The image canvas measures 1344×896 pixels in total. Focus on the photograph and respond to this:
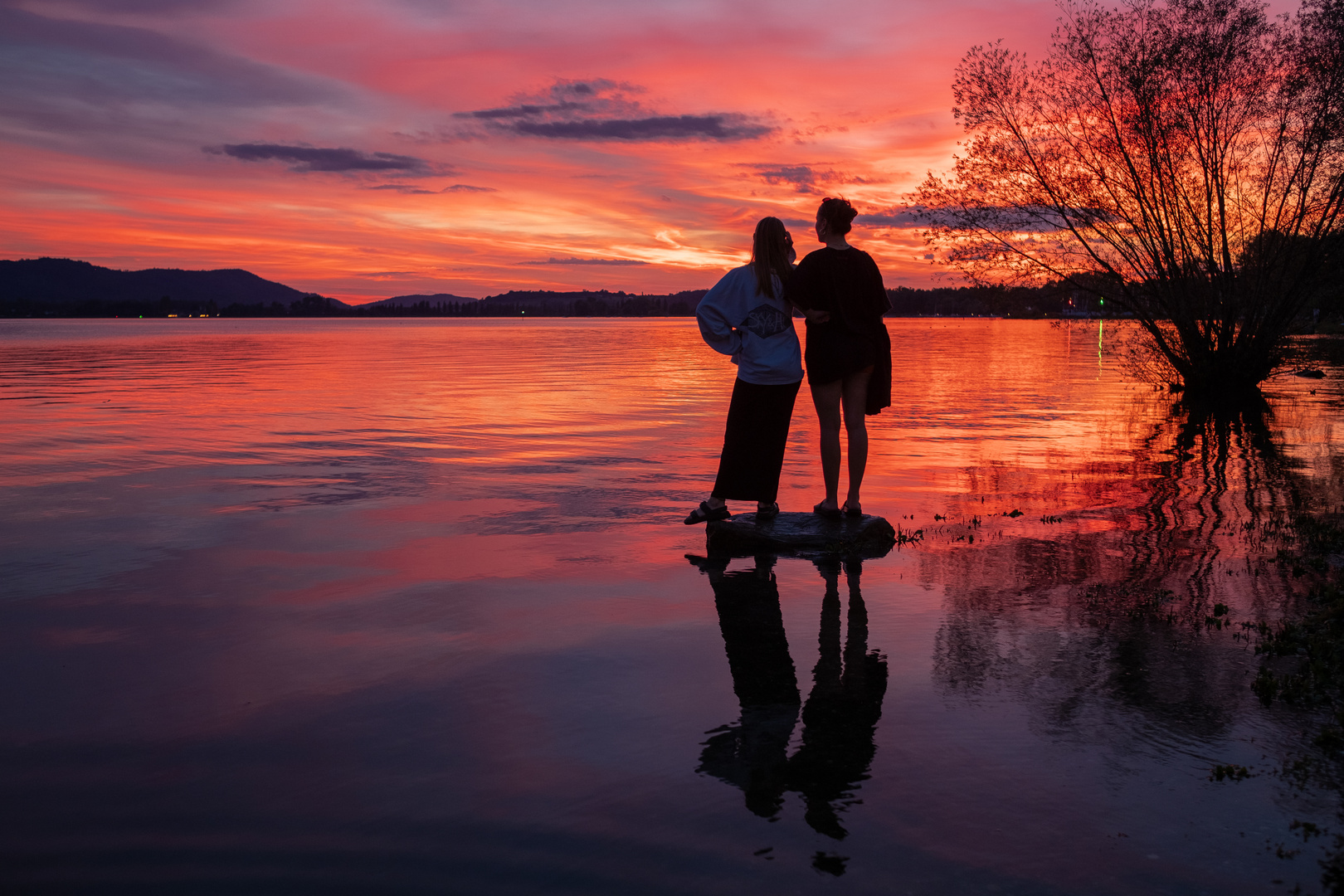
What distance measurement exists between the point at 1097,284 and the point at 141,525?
23083 millimetres

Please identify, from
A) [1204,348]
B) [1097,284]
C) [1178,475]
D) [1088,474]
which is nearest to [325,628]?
[1088,474]

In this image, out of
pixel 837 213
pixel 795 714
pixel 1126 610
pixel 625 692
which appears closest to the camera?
pixel 795 714

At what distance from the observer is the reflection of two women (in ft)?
11.6

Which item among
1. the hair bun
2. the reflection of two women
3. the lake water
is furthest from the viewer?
the hair bun

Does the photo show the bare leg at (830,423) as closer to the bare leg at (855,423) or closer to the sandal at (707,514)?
the bare leg at (855,423)

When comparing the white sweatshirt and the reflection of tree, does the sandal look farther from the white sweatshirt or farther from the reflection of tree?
the reflection of tree

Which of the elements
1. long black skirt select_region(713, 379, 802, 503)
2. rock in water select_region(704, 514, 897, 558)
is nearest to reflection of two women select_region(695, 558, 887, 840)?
rock in water select_region(704, 514, 897, 558)

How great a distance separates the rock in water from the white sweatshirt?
4.13ft

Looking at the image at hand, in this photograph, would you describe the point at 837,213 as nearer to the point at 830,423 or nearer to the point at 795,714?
the point at 830,423

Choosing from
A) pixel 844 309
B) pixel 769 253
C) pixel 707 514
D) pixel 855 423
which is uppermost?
pixel 769 253

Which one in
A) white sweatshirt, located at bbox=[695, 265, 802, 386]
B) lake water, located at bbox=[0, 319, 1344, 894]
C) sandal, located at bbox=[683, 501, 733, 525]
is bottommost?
lake water, located at bbox=[0, 319, 1344, 894]

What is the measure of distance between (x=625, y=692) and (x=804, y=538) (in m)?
3.57

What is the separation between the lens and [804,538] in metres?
7.81

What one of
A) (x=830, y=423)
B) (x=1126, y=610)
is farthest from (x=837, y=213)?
(x=1126, y=610)
